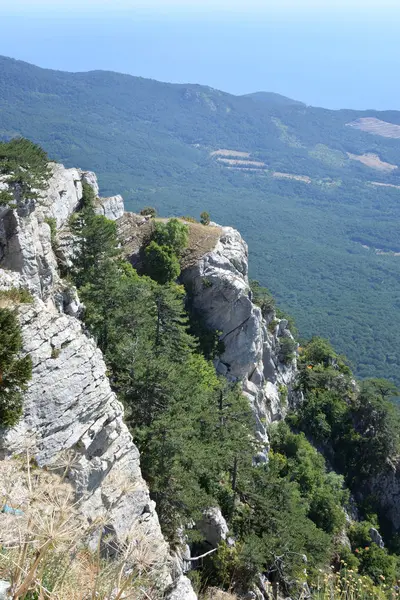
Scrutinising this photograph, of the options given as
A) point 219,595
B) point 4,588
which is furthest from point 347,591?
point 219,595

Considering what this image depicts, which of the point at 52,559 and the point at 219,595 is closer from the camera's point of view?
the point at 52,559

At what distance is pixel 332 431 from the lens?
152 feet

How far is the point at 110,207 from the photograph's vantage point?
134 ft

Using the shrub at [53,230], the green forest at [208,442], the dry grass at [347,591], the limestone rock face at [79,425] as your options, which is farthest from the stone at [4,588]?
the shrub at [53,230]

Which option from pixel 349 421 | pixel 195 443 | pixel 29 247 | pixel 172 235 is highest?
pixel 29 247

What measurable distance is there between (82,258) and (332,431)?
29.8 meters

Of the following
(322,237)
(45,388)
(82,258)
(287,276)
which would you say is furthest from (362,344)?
(45,388)

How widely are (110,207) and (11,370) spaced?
93.4ft

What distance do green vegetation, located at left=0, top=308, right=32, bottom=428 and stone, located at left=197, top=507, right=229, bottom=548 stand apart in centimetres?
1053

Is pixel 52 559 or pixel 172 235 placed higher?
pixel 52 559

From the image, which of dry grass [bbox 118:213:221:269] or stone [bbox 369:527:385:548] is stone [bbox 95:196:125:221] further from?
stone [bbox 369:527:385:548]

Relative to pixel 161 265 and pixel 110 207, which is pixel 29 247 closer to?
pixel 161 265

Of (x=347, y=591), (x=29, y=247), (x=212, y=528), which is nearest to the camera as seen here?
(x=347, y=591)

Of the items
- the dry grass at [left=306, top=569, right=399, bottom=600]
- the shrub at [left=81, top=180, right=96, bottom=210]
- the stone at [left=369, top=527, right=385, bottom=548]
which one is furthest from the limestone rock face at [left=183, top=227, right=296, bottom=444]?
the dry grass at [left=306, top=569, right=399, bottom=600]
